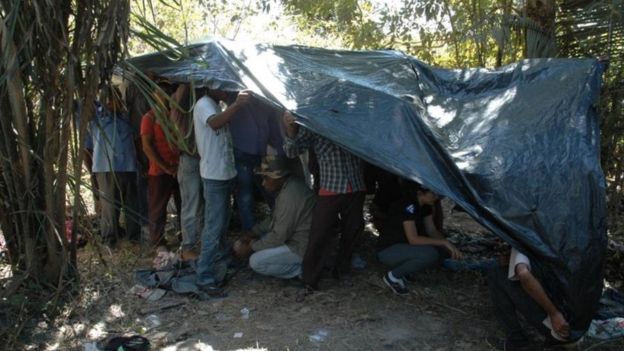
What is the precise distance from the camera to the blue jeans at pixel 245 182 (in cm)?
526

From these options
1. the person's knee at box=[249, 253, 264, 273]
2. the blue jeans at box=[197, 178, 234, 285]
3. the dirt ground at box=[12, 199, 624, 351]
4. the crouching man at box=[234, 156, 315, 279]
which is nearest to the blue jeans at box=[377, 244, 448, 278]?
the dirt ground at box=[12, 199, 624, 351]

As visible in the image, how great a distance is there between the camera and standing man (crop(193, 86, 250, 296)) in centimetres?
430

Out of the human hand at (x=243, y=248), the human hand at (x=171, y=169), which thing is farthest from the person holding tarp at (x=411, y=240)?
the human hand at (x=171, y=169)

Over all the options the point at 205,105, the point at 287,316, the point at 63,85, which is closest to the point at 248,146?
the point at 205,105

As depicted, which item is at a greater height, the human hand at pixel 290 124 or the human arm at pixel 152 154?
the human hand at pixel 290 124

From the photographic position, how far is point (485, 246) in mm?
5453

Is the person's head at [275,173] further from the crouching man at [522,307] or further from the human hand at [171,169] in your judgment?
the crouching man at [522,307]

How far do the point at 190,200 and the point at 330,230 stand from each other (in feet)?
4.15

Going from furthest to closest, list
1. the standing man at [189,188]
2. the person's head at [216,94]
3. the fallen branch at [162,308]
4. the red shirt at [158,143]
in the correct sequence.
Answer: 1. the red shirt at [158,143]
2. the standing man at [189,188]
3. the person's head at [216,94]
4. the fallen branch at [162,308]

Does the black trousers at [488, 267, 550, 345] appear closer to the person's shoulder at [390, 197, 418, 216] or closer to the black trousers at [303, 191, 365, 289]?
the person's shoulder at [390, 197, 418, 216]

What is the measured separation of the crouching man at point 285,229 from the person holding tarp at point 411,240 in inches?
25.8

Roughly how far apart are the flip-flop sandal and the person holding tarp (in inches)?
73.4

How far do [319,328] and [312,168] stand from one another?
4.64ft

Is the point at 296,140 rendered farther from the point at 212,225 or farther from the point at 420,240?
the point at 420,240
